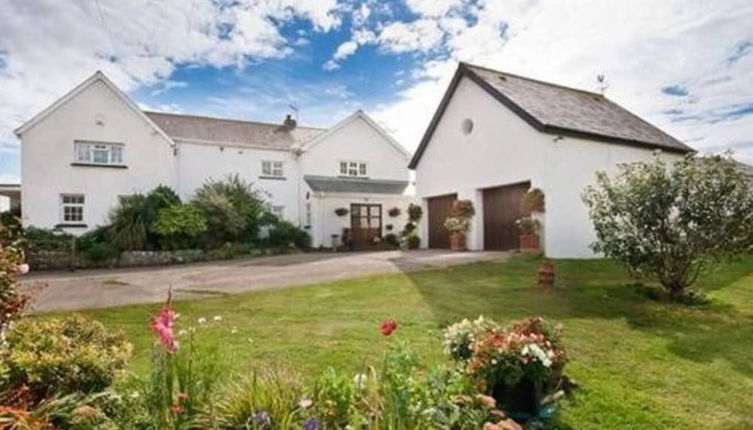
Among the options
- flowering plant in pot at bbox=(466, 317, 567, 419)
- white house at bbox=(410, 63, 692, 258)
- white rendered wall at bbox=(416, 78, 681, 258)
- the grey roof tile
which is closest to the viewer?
flowering plant in pot at bbox=(466, 317, 567, 419)

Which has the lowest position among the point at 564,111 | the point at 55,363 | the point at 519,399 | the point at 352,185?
the point at 519,399

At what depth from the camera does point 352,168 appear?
29.5 m

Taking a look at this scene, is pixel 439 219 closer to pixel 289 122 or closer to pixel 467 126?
pixel 467 126

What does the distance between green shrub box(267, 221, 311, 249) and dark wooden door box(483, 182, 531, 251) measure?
10613 millimetres

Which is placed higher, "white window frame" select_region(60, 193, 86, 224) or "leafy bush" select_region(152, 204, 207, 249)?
"white window frame" select_region(60, 193, 86, 224)

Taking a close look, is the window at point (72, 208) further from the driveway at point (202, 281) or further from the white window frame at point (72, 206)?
the driveway at point (202, 281)

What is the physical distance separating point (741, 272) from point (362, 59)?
1235 centimetres

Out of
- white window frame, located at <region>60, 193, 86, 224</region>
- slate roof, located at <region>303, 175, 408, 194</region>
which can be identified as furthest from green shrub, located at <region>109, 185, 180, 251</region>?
slate roof, located at <region>303, 175, 408, 194</region>

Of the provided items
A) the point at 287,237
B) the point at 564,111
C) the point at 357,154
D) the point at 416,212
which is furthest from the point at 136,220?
the point at 564,111

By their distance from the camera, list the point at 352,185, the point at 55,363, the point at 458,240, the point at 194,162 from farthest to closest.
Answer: the point at 352,185 < the point at 194,162 < the point at 458,240 < the point at 55,363

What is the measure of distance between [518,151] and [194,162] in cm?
1667

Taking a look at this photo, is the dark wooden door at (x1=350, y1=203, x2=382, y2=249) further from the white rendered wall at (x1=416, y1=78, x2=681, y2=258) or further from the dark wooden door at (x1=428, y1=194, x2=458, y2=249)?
the white rendered wall at (x1=416, y1=78, x2=681, y2=258)

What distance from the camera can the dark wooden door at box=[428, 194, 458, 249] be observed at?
2069cm

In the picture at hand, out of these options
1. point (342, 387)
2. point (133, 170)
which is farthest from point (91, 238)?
point (342, 387)
